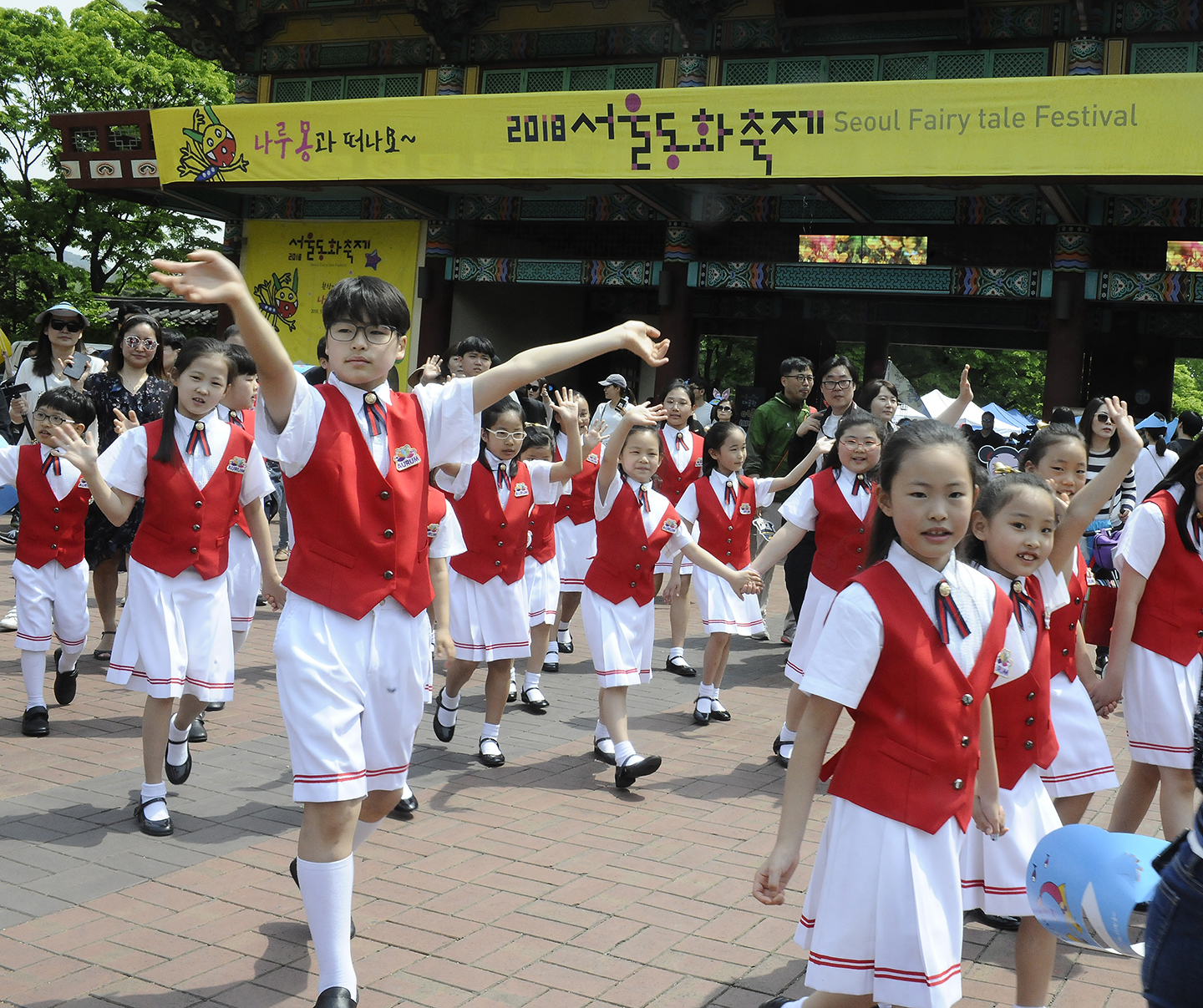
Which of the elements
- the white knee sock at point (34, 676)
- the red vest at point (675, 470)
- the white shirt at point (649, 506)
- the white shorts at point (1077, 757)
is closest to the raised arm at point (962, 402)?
the white shirt at point (649, 506)

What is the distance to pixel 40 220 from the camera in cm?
2845

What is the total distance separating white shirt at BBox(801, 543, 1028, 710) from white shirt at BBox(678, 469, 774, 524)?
14.9 ft

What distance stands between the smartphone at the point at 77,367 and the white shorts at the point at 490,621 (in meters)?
4.32

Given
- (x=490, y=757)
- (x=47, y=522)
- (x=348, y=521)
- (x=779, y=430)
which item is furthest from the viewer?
(x=779, y=430)

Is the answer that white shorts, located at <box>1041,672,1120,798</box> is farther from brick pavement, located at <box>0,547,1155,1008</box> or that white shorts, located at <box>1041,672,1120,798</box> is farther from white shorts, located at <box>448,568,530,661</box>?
white shorts, located at <box>448,568,530,661</box>

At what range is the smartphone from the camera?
29.0 ft

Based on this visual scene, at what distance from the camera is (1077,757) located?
3.74 metres

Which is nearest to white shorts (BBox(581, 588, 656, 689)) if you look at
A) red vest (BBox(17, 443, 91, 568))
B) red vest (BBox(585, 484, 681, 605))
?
red vest (BBox(585, 484, 681, 605))

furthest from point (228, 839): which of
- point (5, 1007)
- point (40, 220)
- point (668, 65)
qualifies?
point (40, 220)

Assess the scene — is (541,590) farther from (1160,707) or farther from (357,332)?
(357,332)

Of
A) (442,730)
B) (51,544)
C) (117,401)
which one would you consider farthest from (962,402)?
(117,401)

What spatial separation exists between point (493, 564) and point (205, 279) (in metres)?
3.32

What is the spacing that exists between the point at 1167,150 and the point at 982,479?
1032cm

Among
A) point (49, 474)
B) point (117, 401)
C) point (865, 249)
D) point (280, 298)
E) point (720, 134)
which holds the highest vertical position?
point (720, 134)
